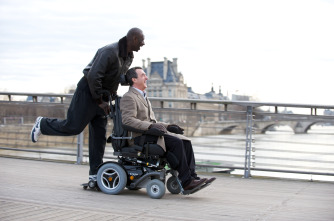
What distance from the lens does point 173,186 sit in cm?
476

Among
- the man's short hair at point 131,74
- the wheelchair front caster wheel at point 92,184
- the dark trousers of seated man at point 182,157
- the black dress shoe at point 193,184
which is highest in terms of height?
the man's short hair at point 131,74

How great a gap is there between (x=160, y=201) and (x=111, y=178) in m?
0.59

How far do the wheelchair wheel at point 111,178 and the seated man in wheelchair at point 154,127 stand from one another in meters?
0.28

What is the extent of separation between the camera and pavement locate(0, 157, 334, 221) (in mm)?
3625

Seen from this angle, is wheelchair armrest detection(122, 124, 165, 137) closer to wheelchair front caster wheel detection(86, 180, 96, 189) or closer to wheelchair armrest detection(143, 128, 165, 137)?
wheelchair armrest detection(143, 128, 165, 137)

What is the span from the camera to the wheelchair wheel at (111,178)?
4582 millimetres

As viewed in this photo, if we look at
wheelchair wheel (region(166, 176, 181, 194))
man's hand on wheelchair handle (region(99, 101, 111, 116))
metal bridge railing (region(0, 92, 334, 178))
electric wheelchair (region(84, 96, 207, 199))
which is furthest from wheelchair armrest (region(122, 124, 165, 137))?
metal bridge railing (region(0, 92, 334, 178))

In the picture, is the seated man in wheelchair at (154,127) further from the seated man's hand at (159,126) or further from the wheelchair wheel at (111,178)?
the wheelchair wheel at (111,178)

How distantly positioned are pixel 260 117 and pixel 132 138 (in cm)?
302

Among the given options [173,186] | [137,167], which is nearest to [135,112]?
[137,167]

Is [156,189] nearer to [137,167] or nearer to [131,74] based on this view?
[137,167]

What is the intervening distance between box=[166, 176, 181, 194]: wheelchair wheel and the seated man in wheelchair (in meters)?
0.28

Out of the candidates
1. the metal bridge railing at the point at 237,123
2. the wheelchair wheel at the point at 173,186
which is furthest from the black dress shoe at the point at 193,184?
the metal bridge railing at the point at 237,123

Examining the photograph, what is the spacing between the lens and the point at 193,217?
363 cm
